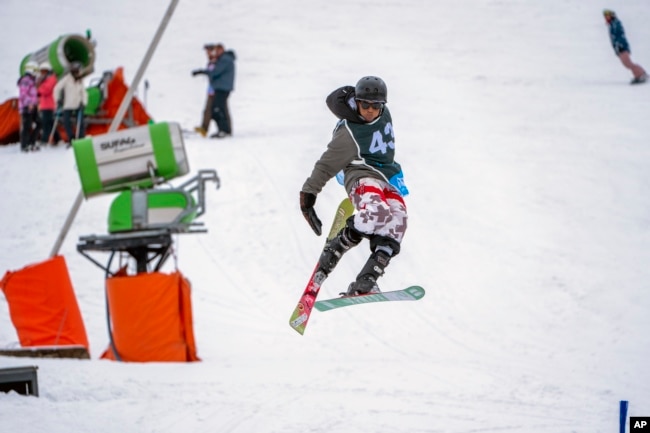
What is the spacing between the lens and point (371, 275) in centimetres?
711

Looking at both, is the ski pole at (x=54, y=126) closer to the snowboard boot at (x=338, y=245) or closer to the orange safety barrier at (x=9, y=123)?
the orange safety barrier at (x=9, y=123)

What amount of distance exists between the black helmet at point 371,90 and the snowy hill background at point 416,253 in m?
2.77

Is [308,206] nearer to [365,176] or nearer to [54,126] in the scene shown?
[365,176]

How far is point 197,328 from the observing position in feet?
40.2

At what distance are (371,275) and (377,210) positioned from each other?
478mm

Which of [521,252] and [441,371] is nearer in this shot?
[441,371]

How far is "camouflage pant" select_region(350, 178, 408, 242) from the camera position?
705 centimetres

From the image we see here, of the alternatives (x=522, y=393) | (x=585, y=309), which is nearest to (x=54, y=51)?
(x=585, y=309)

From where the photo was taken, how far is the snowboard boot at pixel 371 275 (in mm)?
7070

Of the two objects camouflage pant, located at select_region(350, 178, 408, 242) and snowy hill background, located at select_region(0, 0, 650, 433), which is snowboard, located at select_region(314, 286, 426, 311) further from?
snowy hill background, located at select_region(0, 0, 650, 433)

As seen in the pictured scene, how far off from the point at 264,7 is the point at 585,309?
807 inches

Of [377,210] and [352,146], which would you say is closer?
[352,146]

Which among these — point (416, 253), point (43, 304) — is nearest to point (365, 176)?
point (43, 304)

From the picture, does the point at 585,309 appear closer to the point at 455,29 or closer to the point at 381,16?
the point at 455,29
